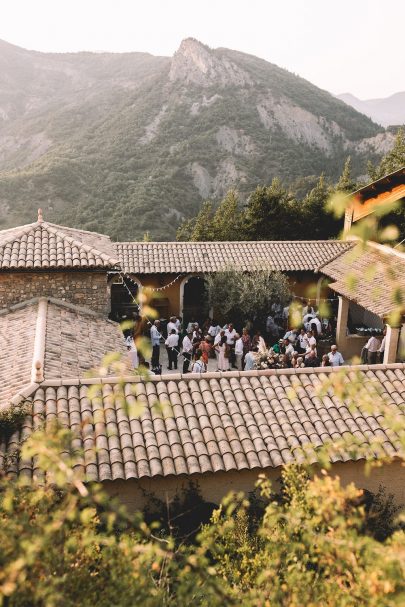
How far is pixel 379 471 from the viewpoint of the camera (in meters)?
8.51

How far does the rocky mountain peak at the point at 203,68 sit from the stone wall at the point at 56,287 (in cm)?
7810

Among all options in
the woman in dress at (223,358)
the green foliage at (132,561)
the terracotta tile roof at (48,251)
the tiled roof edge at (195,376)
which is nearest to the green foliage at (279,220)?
the woman in dress at (223,358)

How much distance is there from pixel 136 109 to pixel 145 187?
27.9 meters

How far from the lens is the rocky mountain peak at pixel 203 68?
8519cm

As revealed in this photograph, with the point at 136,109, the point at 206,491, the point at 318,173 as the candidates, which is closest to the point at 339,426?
the point at 206,491

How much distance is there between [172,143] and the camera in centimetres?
6419

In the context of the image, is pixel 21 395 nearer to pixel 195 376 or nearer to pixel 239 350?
pixel 195 376

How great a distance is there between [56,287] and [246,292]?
8011 mm

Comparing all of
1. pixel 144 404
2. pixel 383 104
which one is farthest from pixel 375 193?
pixel 383 104

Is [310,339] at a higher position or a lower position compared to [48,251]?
lower

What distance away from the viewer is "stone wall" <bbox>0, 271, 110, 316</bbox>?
43.7 feet

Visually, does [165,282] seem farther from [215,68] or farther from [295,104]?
[215,68]

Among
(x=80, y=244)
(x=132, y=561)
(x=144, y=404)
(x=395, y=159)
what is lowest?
(x=132, y=561)

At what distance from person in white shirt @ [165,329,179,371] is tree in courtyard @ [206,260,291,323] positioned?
435cm
